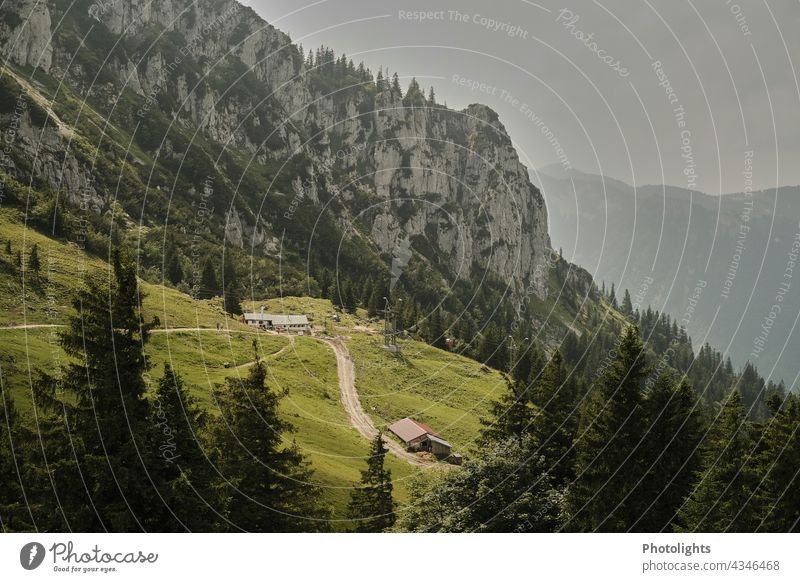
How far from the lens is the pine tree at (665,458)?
30.9 m

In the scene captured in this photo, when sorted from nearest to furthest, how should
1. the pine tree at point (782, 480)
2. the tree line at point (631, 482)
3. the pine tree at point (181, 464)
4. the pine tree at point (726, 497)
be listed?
the pine tree at point (181, 464) → the pine tree at point (782, 480) → the tree line at point (631, 482) → the pine tree at point (726, 497)

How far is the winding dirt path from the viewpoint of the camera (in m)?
63.1

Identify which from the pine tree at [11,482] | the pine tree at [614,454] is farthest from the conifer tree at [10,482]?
the pine tree at [614,454]

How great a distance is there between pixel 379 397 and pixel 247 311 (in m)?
45.9

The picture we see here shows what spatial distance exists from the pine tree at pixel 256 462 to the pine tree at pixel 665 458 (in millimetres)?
18784

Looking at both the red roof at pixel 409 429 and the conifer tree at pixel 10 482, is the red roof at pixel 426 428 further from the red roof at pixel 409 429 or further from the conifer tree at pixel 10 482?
the conifer tree at pixel 10 482

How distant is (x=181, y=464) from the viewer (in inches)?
942

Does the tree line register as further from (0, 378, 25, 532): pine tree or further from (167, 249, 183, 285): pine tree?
(167, 249, 183, 285): pine tree

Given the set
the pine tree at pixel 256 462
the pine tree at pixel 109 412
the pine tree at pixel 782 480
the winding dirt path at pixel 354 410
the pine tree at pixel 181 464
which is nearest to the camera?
the pine tree at pixel 109 412

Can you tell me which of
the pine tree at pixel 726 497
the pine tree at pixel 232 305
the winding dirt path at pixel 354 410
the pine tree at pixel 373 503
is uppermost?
the pine tree at pixel 726 497

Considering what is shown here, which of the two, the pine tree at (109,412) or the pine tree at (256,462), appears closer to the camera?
the pine tree at (109,412)

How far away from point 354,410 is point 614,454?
47.2 metres
